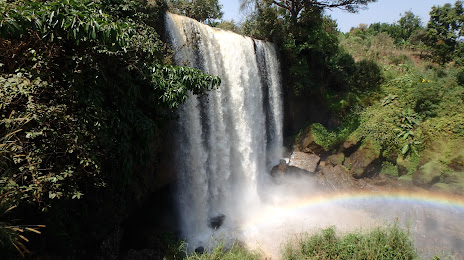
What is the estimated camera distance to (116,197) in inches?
237

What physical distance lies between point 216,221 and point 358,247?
17.2ft

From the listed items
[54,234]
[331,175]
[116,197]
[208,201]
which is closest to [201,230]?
[208,201]

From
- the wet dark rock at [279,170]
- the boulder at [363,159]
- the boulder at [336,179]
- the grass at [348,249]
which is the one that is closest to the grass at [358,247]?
the grass at [348,249]

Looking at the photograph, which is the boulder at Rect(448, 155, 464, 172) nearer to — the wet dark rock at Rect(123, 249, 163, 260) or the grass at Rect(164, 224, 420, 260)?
the grass at Rect(164, 224, 420, 260)

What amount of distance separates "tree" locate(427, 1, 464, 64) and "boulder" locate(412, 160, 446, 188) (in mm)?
12540

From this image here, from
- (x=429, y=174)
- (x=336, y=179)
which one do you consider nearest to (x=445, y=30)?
(x=429, y=174)

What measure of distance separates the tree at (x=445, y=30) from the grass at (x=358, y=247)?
66.3 ft

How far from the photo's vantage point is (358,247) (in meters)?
6.75

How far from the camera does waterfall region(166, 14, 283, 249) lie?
368 inches

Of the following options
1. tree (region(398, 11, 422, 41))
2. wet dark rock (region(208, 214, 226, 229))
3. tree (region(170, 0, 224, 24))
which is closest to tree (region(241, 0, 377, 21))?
tree (region(170, 0, 224, 24))

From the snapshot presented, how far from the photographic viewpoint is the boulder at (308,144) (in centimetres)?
1533

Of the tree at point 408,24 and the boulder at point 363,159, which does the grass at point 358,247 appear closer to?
the boulder at point 363,159

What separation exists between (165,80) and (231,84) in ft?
18.0

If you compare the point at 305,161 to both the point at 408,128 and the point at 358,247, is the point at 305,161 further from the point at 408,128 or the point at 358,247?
the point at 358,247
